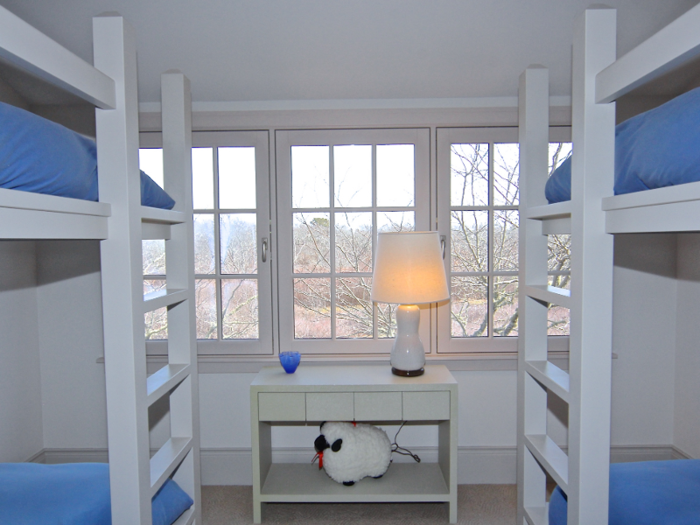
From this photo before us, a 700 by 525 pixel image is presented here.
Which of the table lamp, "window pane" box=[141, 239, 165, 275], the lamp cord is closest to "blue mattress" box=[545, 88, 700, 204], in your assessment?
the table lamp

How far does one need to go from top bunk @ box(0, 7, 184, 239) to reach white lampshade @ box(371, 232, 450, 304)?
3.83ft

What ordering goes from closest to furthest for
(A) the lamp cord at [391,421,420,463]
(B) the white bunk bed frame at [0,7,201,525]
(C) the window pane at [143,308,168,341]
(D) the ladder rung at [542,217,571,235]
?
(B) the white bunk bed frame at [0,7,201,525] → (D) the ladder rung at [542,217,571,235] → (A) the lamp cord at [391,421,420,463] → (C) the window pane at [143,308,168,341]

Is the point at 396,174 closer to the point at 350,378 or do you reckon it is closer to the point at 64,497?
the point at 350,378

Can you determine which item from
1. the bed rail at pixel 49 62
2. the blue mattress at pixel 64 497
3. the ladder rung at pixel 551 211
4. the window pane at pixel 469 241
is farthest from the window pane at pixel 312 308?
the bed rail at pixel 49 62

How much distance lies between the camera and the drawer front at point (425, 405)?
223cm

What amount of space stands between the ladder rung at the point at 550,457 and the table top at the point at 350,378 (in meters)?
0.46

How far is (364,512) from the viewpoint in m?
2.39

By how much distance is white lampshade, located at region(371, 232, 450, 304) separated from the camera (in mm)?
2236

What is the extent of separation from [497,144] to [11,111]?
2296 millimetres

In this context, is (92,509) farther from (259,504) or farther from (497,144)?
(497,144)

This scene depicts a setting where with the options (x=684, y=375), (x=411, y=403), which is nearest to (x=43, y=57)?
(x=411, y=403)

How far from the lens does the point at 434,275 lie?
7.42ft

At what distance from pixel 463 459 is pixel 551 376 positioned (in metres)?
1.23

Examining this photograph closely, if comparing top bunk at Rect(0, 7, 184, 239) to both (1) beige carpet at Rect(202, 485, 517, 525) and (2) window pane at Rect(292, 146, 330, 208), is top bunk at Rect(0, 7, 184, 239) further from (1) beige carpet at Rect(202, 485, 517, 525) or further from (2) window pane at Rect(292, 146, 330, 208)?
(1) beige carpet at Rect(202, 485, 517, 525)
